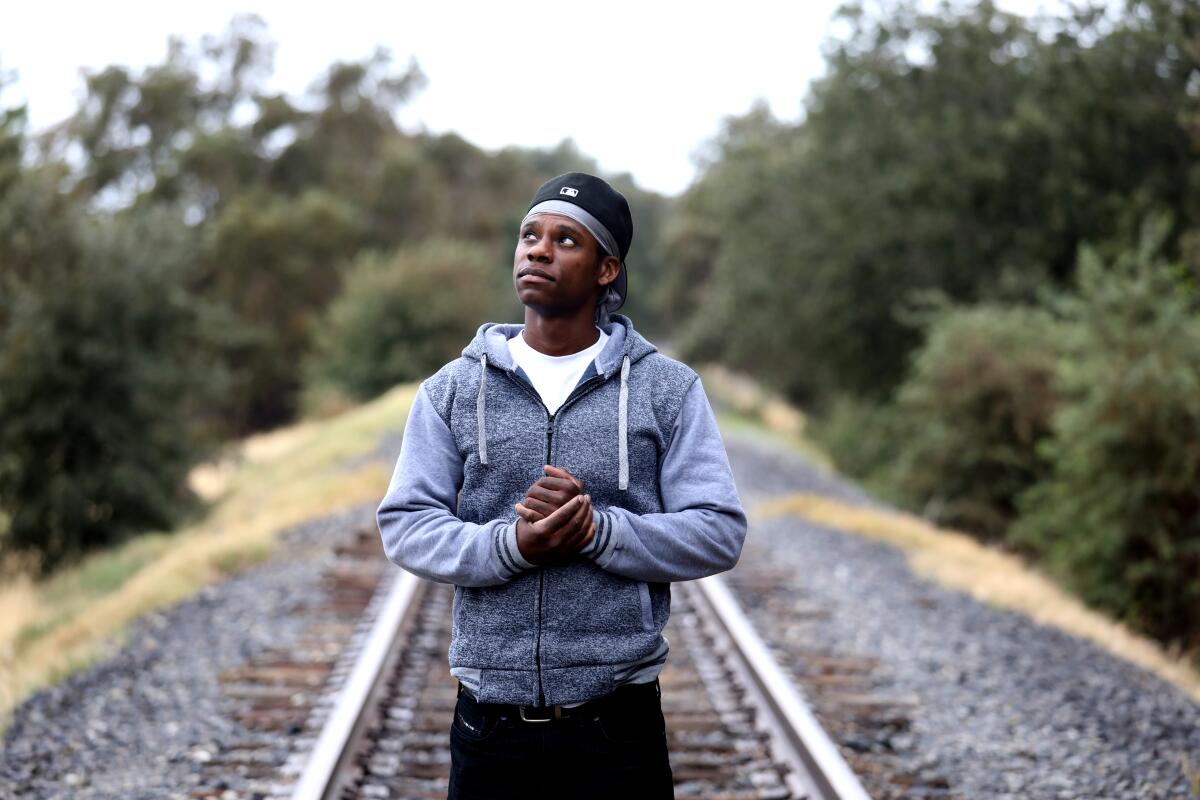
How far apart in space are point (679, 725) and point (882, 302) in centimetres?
2191

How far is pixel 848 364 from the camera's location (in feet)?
91.4

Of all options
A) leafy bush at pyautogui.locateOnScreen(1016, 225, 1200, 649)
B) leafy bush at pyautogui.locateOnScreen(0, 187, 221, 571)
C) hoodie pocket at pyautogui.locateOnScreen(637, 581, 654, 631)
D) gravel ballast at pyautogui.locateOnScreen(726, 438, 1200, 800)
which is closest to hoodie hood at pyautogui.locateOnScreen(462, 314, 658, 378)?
hoodie pocket at pyautogui.locateOnScreen(637, 581, 654, 631)

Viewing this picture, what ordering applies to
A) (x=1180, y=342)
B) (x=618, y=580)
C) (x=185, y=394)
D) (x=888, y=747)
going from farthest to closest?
(x=185, y=394) < (x=1180, y=342) < (x=888, y=747) < (x=618, y=580)

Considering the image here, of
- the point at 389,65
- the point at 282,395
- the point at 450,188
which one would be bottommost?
the point at 282,395

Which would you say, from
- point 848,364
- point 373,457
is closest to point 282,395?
point 848,364

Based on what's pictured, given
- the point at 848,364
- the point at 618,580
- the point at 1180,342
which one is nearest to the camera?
the point at 618,580

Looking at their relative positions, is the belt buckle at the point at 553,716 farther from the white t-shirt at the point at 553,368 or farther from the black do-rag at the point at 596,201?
the black do-rag at the point at 596,201

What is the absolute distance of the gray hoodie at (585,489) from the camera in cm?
225

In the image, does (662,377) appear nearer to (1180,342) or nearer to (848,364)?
(1180,342)

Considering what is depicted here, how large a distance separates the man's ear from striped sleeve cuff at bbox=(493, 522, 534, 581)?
1.75ft

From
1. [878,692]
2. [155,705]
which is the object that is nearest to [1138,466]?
[878,692]

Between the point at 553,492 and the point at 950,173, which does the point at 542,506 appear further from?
the point at 950,173

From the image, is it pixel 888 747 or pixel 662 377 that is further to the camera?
pixel 888 747

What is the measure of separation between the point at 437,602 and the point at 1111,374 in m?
6.93
